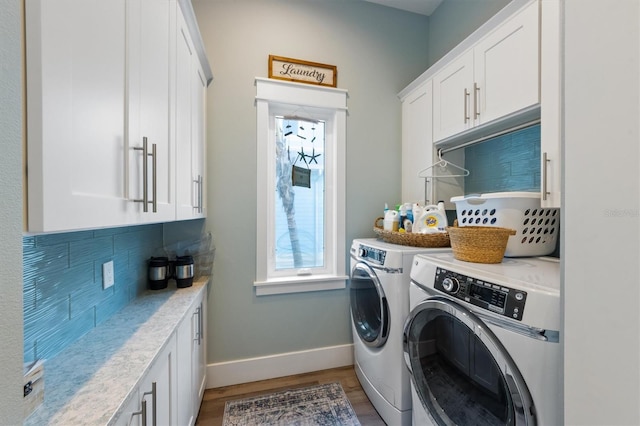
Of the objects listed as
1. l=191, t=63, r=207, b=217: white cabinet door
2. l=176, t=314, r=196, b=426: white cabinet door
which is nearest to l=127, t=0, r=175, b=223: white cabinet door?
l=191, t=63, r=207, b=217: white cabinet door

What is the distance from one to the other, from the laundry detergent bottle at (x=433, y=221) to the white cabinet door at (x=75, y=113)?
1.63 meters

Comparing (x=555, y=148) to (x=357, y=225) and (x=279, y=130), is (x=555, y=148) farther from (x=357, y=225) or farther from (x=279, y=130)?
(x=279, y=130)

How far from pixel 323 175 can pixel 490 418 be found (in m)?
1.80

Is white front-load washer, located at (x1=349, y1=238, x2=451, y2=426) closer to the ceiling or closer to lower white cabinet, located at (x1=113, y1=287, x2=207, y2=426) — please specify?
lower white cabinet, located at (x1=113, y1=287, x2=207, y2=426)

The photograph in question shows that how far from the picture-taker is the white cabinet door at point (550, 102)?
115cm

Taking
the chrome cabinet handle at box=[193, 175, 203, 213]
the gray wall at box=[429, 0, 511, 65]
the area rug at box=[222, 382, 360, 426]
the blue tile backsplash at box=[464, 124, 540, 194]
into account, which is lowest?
the area rug at box=[222, 382, 360, 426]

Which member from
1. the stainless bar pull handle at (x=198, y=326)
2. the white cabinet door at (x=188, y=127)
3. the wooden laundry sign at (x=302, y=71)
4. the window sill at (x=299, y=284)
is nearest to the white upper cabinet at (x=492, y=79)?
the wooden laundry sign at (x=302, y=71)

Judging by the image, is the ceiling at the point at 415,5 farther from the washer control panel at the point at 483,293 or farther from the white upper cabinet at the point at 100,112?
the washer control panel at the point at 483,293

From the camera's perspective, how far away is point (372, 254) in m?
1.72

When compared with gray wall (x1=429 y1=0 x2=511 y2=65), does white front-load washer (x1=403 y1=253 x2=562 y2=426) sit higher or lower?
lower

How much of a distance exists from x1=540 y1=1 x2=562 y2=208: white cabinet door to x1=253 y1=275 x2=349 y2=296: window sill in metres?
1.46

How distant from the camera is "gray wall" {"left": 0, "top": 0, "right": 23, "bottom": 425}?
1.20ft

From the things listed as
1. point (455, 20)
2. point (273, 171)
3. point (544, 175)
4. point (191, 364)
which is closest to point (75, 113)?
point (191, 364)

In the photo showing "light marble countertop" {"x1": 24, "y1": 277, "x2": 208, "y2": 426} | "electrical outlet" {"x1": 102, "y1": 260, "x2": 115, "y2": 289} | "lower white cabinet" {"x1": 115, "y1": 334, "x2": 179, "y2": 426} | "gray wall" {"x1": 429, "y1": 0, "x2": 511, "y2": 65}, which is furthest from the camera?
"gray wall" {"x1": 429, "y1": 0, "x2": 511, "y2": 65}
